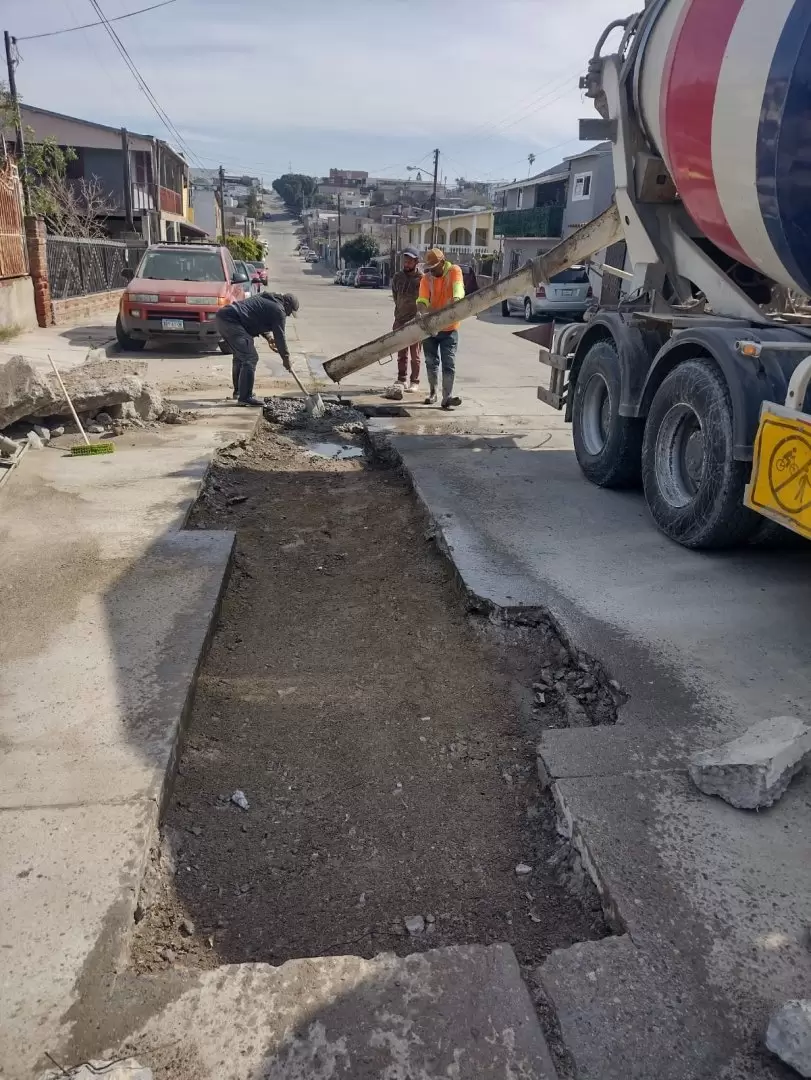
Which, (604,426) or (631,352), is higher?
(631,352)

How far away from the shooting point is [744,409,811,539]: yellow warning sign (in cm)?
346

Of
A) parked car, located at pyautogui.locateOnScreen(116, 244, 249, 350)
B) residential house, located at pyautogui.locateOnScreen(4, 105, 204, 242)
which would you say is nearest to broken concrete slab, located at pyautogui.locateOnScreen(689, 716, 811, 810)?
parked car, located at pyautogui.locateOnScreen(116, 244, 249, 350)

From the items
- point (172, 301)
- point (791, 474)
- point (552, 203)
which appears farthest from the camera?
point (552, 203)

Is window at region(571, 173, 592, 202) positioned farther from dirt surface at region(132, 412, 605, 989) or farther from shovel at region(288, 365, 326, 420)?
dirt surface at region(132, 412, 605, 989)

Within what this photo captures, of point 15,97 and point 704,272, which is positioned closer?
point 704,272

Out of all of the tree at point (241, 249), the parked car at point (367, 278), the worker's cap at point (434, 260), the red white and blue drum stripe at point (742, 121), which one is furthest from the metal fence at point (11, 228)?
the parked car at point (367, 278)

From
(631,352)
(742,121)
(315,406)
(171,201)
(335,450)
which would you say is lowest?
(335,450)

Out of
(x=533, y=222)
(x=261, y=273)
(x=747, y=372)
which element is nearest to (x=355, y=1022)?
(x=747, y=372)

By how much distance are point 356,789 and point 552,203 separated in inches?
1729

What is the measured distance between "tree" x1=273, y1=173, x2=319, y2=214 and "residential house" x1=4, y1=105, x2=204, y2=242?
5338 inches

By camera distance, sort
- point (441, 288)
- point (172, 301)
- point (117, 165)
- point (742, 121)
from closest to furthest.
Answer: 1. point (742, 121)
2. point (441, 288)
3. point (172, 301)
4. point (117, 165)

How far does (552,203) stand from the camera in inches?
1668

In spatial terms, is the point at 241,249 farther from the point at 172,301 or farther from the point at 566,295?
the point at 172,301

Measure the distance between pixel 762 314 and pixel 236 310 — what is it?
605 cm
